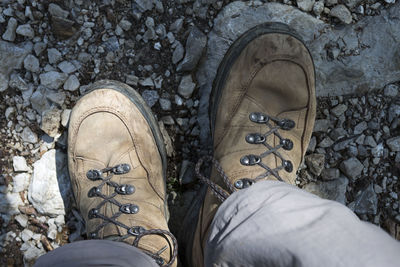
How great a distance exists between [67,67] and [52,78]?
9 cm

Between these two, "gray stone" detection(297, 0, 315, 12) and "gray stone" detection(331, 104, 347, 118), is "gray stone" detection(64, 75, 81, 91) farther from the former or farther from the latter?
"gray stone" detection(331, 104, 347, 118)

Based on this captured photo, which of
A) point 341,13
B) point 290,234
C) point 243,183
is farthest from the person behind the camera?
point 341,13

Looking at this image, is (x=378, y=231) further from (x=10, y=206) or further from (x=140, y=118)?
(x=10, y=206)

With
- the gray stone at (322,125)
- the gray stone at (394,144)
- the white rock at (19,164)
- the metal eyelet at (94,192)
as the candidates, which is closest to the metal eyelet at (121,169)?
the metal eyelet at (94,192)

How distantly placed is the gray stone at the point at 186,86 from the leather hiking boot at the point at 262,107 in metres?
0.12

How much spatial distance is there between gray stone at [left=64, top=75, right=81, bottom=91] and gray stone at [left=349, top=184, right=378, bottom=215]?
1477 millimetres

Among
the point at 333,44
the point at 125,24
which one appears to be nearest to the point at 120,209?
the point at 125,24

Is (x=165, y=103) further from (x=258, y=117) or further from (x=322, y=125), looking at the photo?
(x=322, y=125)

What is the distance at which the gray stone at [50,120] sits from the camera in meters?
1.82

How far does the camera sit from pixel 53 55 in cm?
182

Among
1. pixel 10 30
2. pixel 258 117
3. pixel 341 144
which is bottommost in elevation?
pixel 341 144

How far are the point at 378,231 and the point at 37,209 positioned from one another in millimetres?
1551

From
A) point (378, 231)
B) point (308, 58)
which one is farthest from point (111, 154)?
point (378, 231)

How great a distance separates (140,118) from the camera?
1.77 meters
